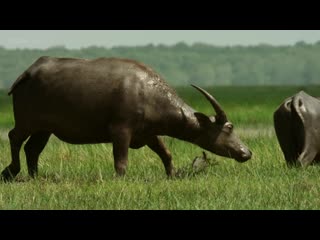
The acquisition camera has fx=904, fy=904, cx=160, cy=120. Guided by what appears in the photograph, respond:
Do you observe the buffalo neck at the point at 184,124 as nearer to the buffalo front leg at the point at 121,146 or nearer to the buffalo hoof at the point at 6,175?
the buffalo front leg at the point at 121,146

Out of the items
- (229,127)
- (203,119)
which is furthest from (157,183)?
(229,127)

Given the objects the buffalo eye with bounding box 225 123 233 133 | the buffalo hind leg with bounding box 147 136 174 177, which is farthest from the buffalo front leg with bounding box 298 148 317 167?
the buffalo hind leg with bounding box 147 136 174 177

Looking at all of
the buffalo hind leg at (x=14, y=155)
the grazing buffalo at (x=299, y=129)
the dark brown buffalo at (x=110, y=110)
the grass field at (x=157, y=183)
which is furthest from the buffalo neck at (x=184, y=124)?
the buffalo hind leg at (x=14, y=155)

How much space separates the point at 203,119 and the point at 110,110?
1.00 metres

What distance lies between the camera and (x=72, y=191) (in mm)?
7988

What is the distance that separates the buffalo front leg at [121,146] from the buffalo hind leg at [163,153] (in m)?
0.61

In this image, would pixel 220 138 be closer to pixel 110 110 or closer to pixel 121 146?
pixel 121 146

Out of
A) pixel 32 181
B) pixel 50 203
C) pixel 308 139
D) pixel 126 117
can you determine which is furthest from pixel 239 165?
pixel 50 203

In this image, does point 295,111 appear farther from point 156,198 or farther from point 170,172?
point 156,198

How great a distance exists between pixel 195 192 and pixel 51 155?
3.53 m

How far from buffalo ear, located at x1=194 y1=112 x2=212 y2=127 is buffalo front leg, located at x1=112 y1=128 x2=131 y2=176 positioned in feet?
2.65

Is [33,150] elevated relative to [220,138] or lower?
lower

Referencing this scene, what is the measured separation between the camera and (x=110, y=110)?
874cm

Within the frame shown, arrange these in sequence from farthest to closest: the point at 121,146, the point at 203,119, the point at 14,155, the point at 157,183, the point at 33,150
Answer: the point at 33,150 → the point at 14,155 → the point at 203,119 → the point at 121,146 → the point at 157,183
